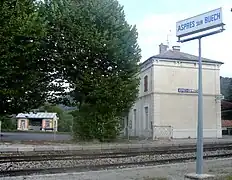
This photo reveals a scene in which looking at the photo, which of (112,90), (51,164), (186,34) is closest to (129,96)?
(112,90)

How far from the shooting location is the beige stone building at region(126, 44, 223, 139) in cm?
3331

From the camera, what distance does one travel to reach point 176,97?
34156 mm

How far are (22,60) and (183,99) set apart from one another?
17.6 metres

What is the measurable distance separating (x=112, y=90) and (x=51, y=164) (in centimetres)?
1248

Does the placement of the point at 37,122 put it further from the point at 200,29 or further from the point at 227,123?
the point at 200,29

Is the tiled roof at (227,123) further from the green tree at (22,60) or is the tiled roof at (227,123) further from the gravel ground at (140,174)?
the gravel ground at (140,174)

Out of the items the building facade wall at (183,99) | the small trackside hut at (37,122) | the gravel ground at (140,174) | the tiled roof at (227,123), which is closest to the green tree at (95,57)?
the building facade wall at (183,99)

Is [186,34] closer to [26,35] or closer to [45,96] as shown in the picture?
[26,35]

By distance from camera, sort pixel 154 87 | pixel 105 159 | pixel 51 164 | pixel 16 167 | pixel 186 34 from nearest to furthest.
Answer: pixel 186 34 → pixel 16 167 → pixel 51 164 → pixel 105 159 → pixel 154 87

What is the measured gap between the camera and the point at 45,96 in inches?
1030

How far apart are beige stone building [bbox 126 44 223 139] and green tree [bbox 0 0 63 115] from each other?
1107 centimetres

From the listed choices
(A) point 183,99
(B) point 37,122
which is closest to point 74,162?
(A) point 183,99

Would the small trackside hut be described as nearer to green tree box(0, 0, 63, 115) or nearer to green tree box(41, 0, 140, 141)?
green tree box(0, 0, 63, 115)

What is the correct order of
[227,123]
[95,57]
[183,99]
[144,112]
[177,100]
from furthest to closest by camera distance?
[227,123], [144,112], [183,99], [177,100], [95,57]
